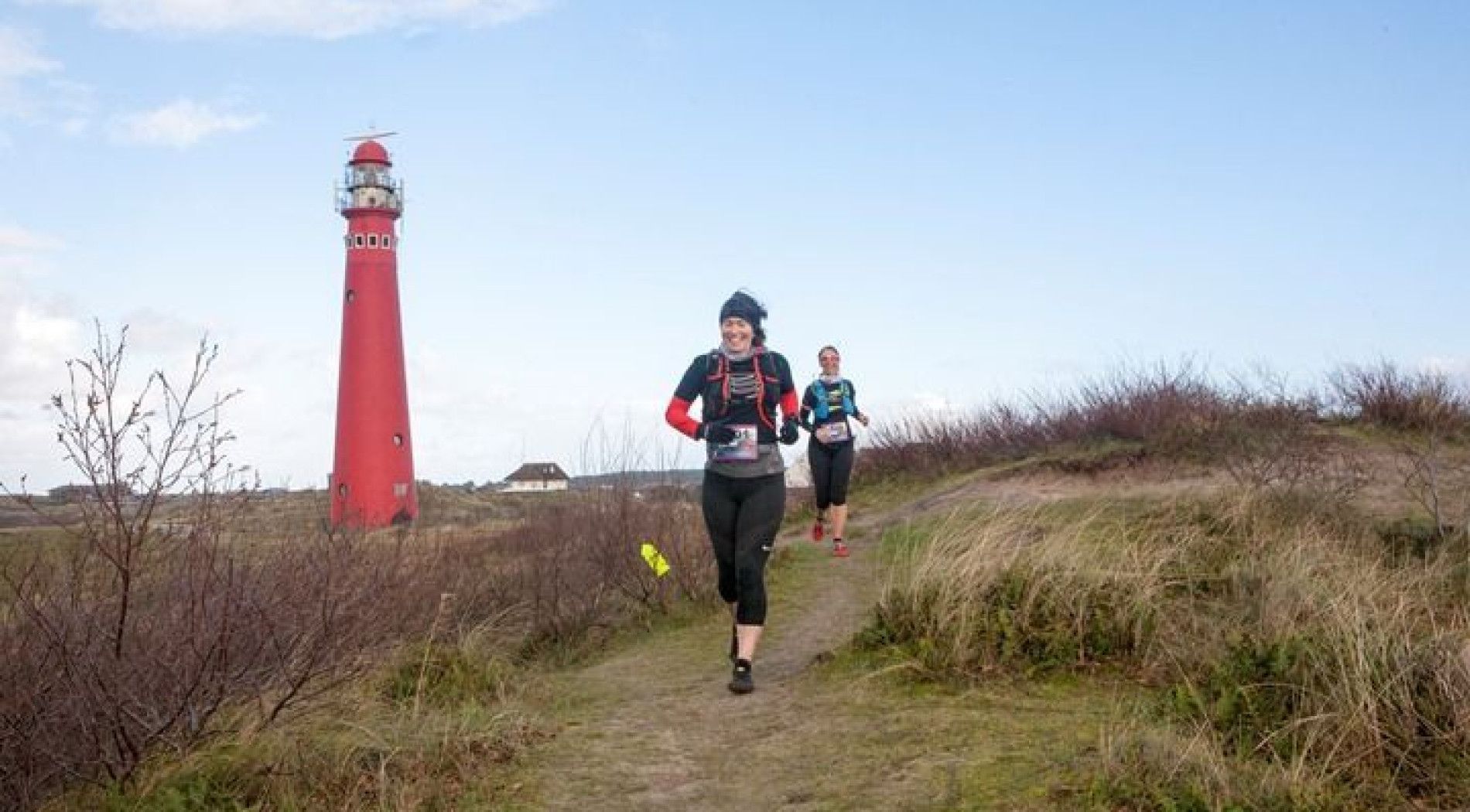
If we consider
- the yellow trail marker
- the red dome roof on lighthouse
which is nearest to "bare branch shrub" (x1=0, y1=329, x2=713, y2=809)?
the yellow trail marker

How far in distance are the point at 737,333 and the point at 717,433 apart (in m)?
0.55

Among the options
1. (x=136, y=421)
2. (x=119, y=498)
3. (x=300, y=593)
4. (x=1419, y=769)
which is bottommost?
(x=1419, y=769)

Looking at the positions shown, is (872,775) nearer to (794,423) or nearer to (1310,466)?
(794,423)

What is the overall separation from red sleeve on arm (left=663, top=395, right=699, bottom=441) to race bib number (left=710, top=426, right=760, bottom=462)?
216 mm

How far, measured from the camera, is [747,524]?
6.46 m

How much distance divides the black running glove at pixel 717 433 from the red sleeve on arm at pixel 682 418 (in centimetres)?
3

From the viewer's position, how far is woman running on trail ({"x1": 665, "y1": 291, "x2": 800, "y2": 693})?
6.44 metres

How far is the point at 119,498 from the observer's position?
15.7ft

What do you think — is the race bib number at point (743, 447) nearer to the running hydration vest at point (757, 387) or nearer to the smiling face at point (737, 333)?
the running hydration vest at point (757, 387)

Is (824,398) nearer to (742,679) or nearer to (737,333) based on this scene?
(737,333)

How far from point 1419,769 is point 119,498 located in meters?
4.99

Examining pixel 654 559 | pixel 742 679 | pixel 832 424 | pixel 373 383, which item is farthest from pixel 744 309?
pixel 373 383

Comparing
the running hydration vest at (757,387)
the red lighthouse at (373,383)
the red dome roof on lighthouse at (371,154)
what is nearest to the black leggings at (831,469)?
the running hydration vest at (757,387)

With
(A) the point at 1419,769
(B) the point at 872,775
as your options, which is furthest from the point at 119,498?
(A) the point at 1419,769
